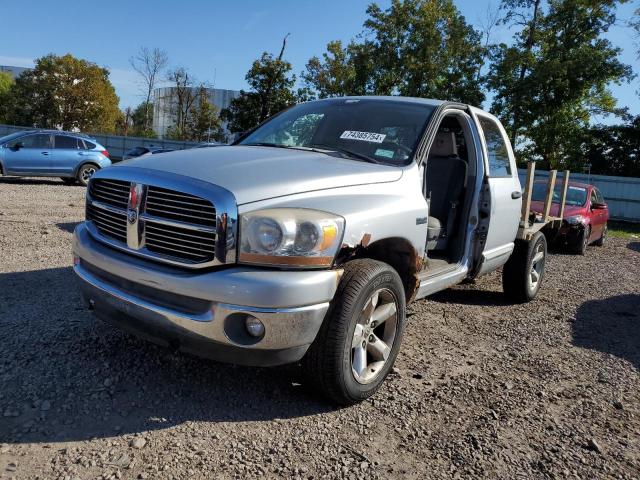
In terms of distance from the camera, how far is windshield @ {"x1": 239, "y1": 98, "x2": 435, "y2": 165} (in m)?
3.71

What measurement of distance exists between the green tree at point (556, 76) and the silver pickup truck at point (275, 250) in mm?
22468

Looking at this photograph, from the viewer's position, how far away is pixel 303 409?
3.02 metres

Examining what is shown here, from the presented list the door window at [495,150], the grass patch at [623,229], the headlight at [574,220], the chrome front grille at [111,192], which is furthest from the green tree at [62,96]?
the chrome front grille at [111,192]

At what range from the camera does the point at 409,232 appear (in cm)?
330

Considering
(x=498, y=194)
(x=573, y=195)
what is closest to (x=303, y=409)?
(x=498, y=194)

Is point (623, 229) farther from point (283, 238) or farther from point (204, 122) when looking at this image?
point (204, 122)

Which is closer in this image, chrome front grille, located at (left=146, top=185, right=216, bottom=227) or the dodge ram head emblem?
chrome front grille, located at (left=146, top=185, right=216, bottom=227)

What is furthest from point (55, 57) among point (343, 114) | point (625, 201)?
point (343, 114)

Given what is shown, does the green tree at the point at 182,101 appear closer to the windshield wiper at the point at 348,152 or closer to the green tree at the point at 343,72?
the green tree at the point at 343,72

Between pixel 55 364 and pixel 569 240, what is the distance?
9735 mm

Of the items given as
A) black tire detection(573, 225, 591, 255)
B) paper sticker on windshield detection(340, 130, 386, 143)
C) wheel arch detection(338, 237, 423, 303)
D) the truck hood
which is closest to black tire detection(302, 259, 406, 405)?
wheel arch detection(338, 237, 423, 303)

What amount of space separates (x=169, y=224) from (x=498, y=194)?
120 inches

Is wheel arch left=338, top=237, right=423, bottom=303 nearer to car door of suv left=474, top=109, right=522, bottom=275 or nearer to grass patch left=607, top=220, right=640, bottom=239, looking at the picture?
car door of suv left=474, top=109, right=522, bottom=275

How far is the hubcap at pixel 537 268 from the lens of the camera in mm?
5840
